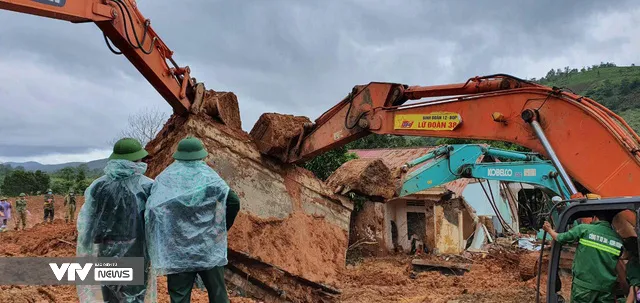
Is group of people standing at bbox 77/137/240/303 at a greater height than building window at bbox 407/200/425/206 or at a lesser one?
lesser

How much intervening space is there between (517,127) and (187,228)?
10.7 ft

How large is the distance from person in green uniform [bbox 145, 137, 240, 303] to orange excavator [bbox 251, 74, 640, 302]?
2547mm

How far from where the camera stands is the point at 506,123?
194 inches

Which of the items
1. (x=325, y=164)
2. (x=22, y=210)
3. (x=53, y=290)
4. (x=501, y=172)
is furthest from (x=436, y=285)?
(x=22, y=210)

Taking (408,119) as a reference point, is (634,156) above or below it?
below

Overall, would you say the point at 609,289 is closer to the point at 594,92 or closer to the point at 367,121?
the point at 367,121

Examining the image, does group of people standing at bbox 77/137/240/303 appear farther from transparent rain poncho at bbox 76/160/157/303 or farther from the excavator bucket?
the excavator bucket

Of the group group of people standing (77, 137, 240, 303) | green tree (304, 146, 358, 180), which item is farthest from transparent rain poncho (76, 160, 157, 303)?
green tree (304, 146, 358, 180)

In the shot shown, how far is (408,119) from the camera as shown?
5.84 metres

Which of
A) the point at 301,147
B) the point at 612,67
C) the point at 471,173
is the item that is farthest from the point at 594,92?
the point at 301,147

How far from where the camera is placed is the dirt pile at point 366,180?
7406mm

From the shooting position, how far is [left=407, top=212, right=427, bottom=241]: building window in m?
17.2

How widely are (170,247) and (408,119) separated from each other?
332cm

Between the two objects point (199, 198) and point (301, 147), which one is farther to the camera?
point (301, 147)
